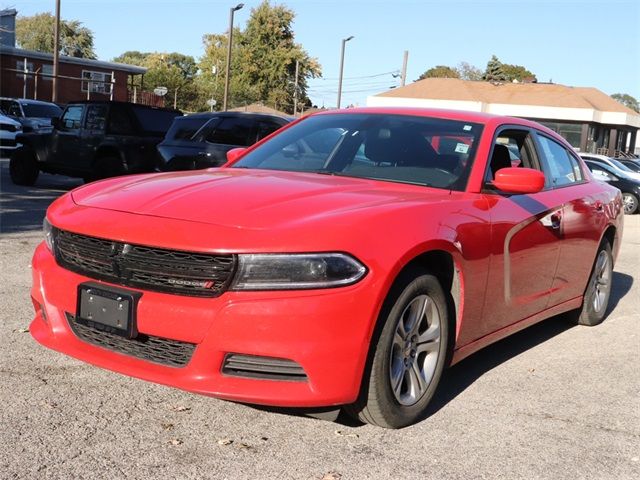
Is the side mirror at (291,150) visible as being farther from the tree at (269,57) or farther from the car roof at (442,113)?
the tree at (269,57)

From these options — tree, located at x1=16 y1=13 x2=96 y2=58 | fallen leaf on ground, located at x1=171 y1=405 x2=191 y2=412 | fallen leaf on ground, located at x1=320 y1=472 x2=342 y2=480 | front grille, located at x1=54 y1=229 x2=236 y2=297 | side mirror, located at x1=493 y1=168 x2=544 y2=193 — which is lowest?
fallen leaf on ground, located at x1=171 y1=405 x2=191 y2=412

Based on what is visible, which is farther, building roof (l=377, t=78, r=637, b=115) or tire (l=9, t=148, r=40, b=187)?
building roof (l=377, t=78, r=637, b=115)

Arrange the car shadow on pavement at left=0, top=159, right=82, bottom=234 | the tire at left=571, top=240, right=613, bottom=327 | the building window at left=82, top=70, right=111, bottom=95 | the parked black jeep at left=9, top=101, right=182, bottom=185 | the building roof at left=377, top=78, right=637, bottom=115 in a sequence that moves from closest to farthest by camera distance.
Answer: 1. the tire at left=571, top=240, right=613, bottom=327
2. the car shadow on pavement at left=0, top=159, right=82, bottom=234
3. the parked black jeep at left=9, top=101, right=182, bottom=185
4. the building window at left=82, top=70, right=111, bottom=95
5. the building roof at left=377, top=78, right=637, bottom=115

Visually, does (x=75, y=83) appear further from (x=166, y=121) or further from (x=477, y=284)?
(x=477, y=284)

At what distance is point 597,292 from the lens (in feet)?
20.8

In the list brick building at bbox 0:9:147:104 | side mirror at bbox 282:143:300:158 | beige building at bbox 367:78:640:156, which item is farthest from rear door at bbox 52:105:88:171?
beige building at bbox 367:78:640:156

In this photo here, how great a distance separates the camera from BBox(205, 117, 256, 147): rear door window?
11.9m

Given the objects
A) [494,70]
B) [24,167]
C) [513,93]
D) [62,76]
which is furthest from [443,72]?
[24,167]

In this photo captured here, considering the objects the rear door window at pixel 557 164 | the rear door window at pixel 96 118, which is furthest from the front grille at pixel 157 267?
the rear door window at pixel 96 118

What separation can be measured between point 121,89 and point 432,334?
150 ft

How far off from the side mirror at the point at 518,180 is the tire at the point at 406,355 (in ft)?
2.89

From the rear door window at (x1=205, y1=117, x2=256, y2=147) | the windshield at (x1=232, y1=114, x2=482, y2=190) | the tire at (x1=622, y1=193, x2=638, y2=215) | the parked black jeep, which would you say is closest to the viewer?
the windshield at (x1=232, y1=114, x2=482, y2=190)

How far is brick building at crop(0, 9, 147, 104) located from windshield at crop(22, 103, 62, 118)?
48.9 ft

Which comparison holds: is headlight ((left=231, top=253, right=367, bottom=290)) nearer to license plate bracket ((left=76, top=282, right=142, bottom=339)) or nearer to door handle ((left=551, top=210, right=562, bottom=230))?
license plate bracket ((left=76, top=282, right=142, bottom=339))
